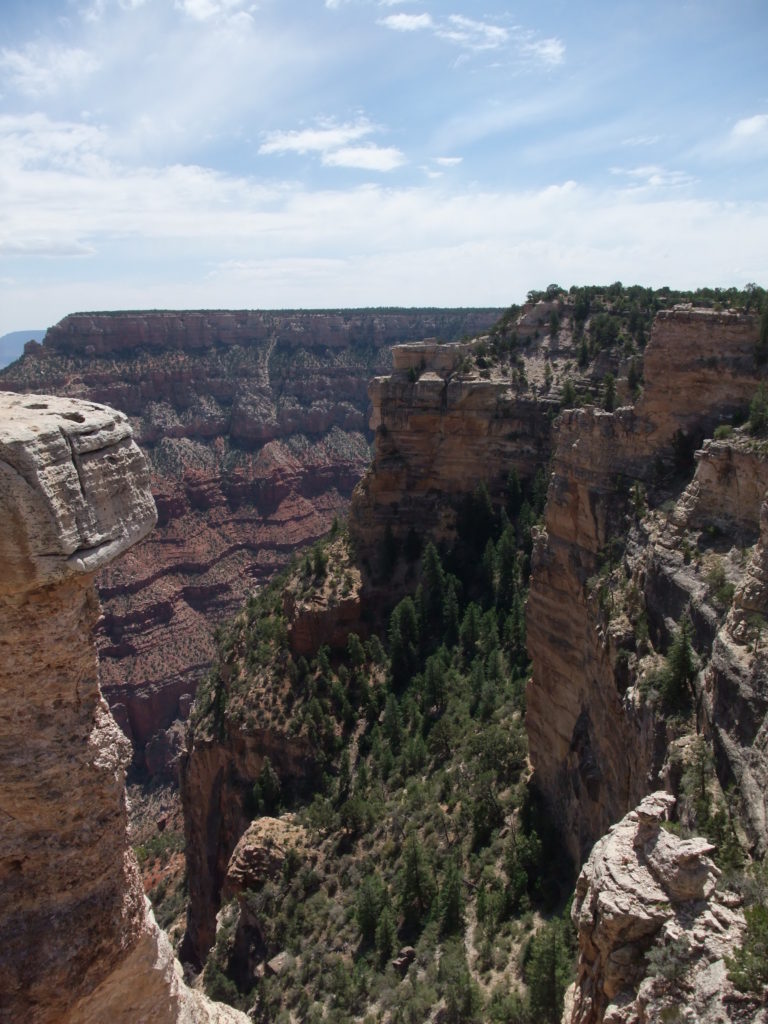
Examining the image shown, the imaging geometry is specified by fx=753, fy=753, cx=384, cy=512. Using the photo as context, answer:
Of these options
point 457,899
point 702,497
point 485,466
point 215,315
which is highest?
point 215,315

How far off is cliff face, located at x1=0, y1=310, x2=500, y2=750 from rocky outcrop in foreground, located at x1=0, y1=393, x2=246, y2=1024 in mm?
78176

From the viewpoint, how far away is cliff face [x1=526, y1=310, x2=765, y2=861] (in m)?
19.3

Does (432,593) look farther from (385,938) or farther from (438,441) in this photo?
(385,938)

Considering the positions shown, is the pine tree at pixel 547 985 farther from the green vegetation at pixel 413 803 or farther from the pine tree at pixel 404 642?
the pine tree at pixel 404 642

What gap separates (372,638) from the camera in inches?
1858

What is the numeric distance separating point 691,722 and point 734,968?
7.18 meters

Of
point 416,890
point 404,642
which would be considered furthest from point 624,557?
point 404,642

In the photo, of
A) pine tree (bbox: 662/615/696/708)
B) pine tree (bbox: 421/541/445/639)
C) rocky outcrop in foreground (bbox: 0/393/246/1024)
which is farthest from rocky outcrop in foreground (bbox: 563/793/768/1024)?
pine tree (bbox: 421/541/445/639)

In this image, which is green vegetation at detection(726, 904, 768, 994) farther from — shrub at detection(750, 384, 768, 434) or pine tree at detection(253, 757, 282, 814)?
pine tree at detection(253, 757, 282, 814)

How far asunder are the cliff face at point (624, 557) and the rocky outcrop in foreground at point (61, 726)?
451 inches

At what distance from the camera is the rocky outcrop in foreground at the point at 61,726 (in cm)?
1016

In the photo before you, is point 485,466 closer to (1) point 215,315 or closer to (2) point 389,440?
(2) point 389,440

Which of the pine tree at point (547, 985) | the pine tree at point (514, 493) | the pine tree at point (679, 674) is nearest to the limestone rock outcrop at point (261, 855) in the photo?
the pine tree at point (547, 985)

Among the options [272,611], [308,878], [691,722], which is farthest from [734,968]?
[272,611]
